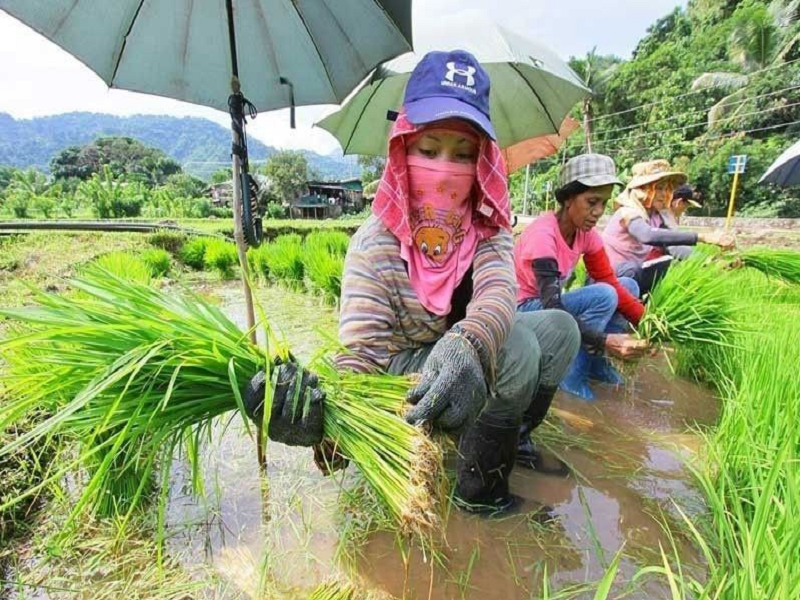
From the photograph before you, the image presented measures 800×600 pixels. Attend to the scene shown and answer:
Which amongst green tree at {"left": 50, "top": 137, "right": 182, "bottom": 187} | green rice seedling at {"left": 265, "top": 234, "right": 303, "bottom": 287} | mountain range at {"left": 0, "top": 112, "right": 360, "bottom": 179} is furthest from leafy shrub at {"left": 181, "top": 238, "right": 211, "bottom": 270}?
mountain range at {"left": 0, "top": 112, "right": 360, "bottom": 179}

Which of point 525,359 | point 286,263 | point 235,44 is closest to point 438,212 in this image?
point 525,359

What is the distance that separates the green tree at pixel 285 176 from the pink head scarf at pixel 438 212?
43319mm

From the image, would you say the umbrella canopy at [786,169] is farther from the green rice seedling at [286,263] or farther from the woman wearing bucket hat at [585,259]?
the green rice seedling at [286,263]

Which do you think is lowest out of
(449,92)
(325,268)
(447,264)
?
(325,268)

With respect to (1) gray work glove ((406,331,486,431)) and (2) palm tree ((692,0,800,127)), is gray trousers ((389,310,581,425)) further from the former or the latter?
(2) palm tree ((692,0,800,127))

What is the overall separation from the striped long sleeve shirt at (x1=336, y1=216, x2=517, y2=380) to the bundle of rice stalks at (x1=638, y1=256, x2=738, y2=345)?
1.25m

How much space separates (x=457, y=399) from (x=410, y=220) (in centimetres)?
62

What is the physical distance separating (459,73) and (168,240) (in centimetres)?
967

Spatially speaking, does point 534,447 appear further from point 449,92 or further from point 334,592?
point 449,92

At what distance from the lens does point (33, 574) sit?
121 cm

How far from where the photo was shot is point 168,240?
951 centimetres

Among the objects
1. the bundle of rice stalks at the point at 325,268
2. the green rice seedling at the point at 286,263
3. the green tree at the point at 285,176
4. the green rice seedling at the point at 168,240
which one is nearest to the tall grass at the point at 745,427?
the bundle of rice stalks at the point at 325,268

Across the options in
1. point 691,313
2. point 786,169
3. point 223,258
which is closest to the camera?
point 691,313

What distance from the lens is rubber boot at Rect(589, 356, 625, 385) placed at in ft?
8.28
